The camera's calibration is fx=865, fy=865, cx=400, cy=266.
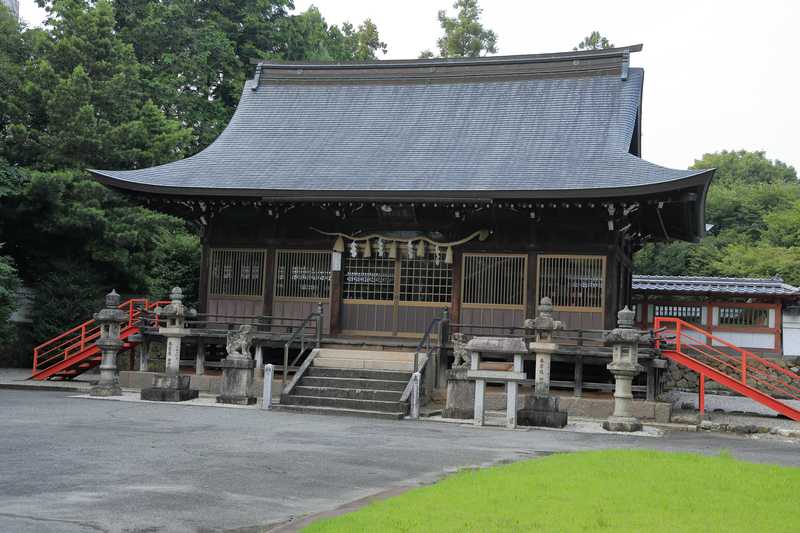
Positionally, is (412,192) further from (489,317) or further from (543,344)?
(543,344)

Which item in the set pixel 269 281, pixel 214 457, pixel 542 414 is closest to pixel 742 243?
pixel 269 281

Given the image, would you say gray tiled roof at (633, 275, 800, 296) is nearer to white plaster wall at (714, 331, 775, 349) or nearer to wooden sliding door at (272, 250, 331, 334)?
white plaster wall at (714, 331, 775, 349)

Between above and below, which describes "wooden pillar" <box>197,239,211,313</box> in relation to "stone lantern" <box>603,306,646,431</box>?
above

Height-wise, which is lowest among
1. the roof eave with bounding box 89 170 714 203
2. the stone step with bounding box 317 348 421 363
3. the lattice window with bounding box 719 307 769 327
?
the stone step with bounding box 317 348 421 363

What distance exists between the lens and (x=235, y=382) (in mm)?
18250

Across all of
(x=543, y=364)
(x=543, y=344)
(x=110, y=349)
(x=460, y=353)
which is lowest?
(x=110, y=349)

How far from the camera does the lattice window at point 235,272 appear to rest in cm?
2222

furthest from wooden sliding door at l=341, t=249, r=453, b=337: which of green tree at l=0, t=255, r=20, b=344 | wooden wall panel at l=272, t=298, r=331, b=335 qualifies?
green tree at l=0, t=255, r=20, b=344

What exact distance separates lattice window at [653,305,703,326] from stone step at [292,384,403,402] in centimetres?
1398

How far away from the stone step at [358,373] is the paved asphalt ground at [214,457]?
2.17 meters

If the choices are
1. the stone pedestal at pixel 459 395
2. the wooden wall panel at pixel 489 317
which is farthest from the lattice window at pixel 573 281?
the stone pedestal at pixel 459 395

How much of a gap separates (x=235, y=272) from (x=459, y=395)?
8.18m

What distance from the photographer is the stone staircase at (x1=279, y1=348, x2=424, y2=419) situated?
56.1ft

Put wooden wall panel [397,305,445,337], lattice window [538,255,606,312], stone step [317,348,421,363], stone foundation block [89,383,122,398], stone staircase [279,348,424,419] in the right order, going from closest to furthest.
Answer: stone staircase [279,348,424,419], stone foundation block [89,383,122,398], stone step [317,348,421,363], lattice window [538,255,606,312], wooden wall panel [397,305,445,337]
